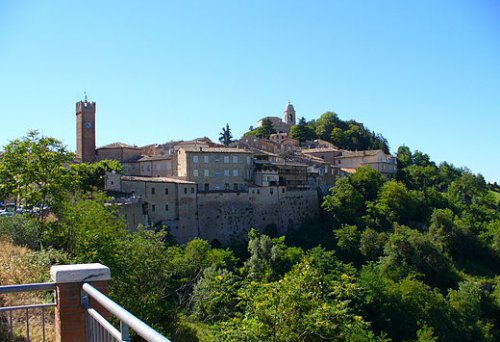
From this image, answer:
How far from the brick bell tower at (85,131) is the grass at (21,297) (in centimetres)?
4207

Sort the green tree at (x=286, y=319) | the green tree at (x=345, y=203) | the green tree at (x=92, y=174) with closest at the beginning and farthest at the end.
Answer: the green tree at (x=286, y=319)
the green tree at (x=92, y=174)
the green tree at (x=345, y=203)

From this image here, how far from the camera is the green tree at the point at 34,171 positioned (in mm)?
21016

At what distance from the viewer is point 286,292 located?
46.6 feet

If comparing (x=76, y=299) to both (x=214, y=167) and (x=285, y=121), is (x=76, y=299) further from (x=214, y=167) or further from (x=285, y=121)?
(x=285, y=121)

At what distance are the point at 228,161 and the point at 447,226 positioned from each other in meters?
26.0

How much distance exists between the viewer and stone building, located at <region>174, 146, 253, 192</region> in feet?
163

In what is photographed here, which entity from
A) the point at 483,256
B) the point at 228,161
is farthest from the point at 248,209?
the point at 483,256

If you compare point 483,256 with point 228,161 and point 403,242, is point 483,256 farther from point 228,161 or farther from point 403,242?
point 228,161

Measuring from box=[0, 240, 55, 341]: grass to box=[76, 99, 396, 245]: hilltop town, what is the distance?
1062 inches

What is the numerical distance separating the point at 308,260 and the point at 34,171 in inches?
509

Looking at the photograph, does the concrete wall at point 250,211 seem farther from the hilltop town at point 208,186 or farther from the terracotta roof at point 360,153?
the terracotta roof at point 360,153

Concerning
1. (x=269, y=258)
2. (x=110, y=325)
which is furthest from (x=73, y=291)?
(x=269, y=258)

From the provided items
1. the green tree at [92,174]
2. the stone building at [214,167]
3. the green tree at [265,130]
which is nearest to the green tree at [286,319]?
the green tree at [92,174]

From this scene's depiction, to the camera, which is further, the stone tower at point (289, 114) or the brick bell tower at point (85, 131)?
the stone tower at point (289, 114)
